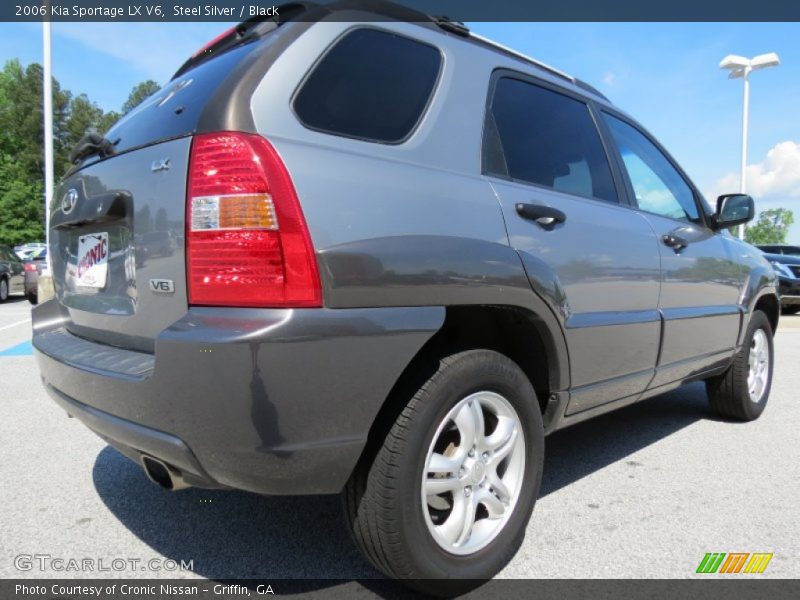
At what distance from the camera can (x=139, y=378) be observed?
168cm

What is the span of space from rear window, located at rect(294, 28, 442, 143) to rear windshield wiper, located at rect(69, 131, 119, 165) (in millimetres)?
863

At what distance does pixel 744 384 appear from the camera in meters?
3.99

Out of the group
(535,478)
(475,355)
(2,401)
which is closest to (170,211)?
(475,355)

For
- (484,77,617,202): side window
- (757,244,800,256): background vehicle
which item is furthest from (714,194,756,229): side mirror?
(757,244,800,256): background vehicle

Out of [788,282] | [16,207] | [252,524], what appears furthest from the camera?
[16,207]

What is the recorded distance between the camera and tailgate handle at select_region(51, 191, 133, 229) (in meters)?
1.90

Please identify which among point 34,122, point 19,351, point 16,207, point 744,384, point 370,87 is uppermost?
point 34,122

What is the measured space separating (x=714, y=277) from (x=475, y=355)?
7.21ft

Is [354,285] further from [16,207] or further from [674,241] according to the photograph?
[16,207]

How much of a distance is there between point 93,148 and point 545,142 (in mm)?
1820

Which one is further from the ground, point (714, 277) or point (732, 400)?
point (714, 277)

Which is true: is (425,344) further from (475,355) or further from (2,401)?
(2,401)

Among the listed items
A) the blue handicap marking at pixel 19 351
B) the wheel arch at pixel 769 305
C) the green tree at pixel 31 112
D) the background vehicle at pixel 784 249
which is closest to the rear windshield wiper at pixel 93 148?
the wheel arch at pixel 769 305

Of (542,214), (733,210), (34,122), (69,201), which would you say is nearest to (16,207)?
(34,122)
